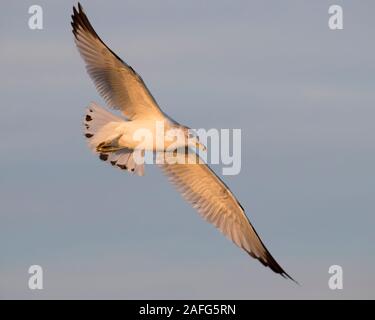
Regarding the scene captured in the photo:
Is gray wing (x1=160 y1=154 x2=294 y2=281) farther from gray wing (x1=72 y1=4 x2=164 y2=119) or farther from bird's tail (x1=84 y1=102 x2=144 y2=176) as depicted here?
gray wing (x1=72 y1=4 x2=164 y2=119)

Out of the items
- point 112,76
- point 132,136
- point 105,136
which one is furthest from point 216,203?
point 112,76

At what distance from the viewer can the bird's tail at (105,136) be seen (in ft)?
51.3

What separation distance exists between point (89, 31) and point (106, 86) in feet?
2.16

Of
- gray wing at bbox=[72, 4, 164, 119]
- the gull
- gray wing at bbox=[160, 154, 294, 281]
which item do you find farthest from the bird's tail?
gray wing at bbox=[160, 154, 294, 281]

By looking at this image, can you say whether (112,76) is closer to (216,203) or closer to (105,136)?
(105,136)

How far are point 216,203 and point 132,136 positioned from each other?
4.77 ft

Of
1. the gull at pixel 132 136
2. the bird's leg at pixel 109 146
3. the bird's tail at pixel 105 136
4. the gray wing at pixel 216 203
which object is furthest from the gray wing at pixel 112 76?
the gray wing at pixel 216 203

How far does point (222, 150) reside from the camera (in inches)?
629

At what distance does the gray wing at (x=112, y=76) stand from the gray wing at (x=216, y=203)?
953mm

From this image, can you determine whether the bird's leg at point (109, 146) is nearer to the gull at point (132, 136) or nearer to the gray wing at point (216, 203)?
the gull at point (132, 136)

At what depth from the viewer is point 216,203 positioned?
16.2 m

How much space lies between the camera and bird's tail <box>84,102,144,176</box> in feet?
51.3
